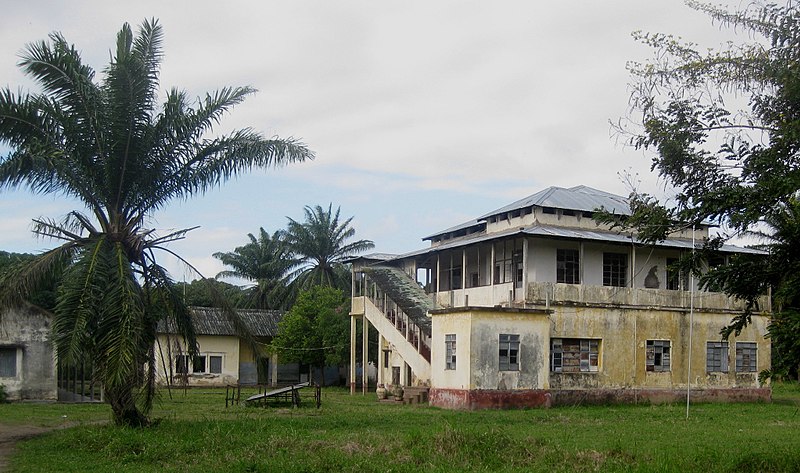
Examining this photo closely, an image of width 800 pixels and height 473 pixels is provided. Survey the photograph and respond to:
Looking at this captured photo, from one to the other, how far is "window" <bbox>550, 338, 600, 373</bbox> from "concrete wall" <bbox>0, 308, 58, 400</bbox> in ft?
56.0

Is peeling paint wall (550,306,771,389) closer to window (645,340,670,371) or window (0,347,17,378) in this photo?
window (645,340,670,371)

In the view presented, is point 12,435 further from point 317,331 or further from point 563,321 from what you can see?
point 317,331

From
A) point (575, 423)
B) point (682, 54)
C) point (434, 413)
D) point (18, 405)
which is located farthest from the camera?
point (18, 405)

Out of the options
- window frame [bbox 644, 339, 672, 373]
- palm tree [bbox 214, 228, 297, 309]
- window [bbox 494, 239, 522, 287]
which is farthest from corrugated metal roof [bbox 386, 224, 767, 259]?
palm tree [bbox 214, 228, 297, 309]

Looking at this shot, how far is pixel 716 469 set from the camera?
14.1m

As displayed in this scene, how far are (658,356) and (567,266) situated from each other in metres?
4.51

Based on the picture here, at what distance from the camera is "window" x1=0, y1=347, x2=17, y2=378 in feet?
100

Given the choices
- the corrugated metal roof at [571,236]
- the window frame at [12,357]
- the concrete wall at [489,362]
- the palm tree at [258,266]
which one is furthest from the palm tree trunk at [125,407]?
the palm tree at [258,266]

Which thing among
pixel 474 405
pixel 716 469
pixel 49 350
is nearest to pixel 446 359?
pixel 474 405

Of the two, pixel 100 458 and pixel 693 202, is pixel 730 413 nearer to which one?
pixel 693 202

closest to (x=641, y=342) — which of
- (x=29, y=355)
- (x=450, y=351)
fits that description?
(x=450, y=351)

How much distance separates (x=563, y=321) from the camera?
30.2 m

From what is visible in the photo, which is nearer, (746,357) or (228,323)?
(746,357)

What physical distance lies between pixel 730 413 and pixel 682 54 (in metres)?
17.2
